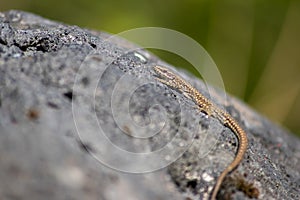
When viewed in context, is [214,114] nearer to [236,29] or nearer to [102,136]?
[102,136]

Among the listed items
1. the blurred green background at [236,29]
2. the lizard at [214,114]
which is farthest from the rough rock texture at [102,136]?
the blurred green background at [236,29]

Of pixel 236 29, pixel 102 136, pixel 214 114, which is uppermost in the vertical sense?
pixel 102 136

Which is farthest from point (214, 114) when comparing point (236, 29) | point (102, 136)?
point (236, 29)

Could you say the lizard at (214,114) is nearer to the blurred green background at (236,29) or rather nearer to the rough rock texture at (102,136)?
the rough rock texture at (102,136)

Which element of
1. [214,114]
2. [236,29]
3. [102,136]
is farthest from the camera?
[236,29]

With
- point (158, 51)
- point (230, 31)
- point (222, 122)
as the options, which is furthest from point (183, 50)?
point (222, 122)

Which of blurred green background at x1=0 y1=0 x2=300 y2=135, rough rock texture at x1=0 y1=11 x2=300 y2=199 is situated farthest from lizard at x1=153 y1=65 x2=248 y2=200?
blurred green background at x1=0 y1=0 x2=300 y2=135
